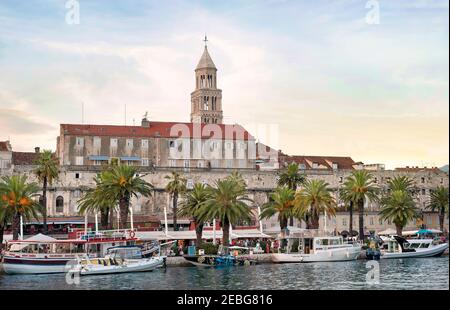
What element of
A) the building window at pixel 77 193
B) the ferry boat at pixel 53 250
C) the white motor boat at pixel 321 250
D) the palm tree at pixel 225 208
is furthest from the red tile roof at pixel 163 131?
the white motor boat at pixel 321 250

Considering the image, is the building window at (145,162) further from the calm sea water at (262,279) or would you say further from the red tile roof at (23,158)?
the calm sea water at (262,279)

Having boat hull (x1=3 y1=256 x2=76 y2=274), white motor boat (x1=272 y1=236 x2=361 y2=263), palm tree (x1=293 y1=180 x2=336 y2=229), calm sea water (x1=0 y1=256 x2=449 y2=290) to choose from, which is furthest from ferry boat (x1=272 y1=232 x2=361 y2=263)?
boat hull (x1=3 y1=256 x2=76 y2=274)

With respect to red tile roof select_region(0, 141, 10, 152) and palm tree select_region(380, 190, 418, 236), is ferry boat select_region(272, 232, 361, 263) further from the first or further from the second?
red tile roof select_region(0, 141, 10, 152)

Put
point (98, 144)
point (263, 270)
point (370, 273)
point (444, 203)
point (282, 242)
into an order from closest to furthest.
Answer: point (370, 273)
point (263, 270)
point (282, 242)
point (444, 203)
point (98, 144)

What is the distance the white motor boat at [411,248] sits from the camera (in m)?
97.6

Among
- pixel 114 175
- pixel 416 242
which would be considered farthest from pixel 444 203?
pixel 114 175

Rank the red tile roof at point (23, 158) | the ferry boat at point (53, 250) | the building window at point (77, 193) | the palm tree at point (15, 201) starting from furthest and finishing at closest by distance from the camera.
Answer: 1. the red tile roof at point (23, 158)
2. the building window at point (77, 193)
3. the palm tree at point (15, 201)
4. the ferry boat at point (53, 250)

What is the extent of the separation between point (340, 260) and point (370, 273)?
19.9m

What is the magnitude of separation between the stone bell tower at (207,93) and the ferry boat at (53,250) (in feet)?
260

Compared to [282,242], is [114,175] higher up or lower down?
higher up
